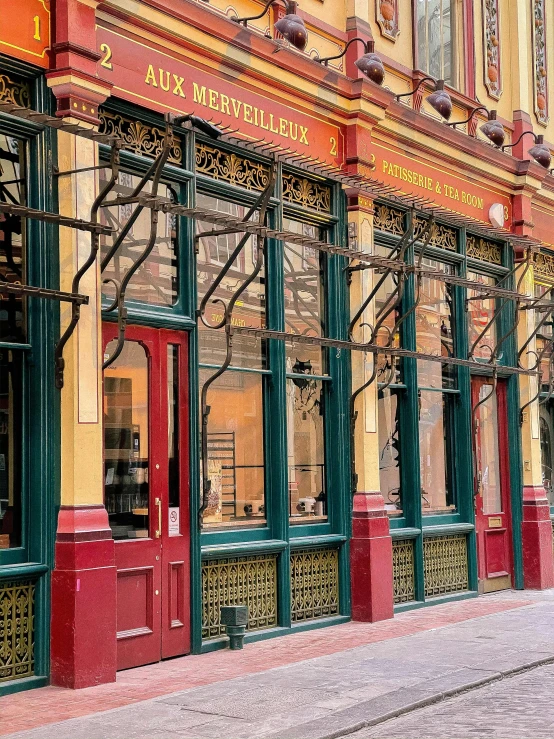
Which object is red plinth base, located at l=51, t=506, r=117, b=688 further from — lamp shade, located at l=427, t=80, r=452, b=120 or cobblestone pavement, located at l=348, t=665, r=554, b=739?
lamp shade, located at l=427, t=80, r=452, b=120

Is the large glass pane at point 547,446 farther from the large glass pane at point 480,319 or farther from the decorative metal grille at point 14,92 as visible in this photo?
the decorative metal grille at point 14,92

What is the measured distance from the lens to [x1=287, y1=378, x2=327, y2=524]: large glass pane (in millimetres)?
11258

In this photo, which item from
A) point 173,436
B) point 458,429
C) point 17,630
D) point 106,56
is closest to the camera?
point 17,630

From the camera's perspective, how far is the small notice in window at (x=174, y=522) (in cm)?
959

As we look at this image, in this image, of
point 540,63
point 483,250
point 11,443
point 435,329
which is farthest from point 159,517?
point 540,63

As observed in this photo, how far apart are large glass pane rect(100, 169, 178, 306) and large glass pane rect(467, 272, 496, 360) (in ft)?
18.5

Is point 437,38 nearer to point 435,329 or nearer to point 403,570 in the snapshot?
point 435,329

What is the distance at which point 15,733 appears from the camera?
6867 millimetres

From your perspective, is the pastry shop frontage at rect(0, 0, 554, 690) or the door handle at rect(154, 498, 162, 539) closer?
the pastry shop frontage at rect(0, 0, 554, 690)

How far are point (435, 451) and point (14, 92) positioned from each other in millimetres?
7473

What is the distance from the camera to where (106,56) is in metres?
9.12

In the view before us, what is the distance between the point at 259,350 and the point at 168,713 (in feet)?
14.3

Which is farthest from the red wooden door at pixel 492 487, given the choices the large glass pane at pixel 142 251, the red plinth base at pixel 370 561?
the large glass pane at pixel 142 251

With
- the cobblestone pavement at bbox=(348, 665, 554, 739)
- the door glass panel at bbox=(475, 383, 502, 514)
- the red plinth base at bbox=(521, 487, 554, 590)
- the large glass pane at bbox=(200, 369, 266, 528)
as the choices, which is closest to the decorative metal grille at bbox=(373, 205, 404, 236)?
the door glass panel at bbox=(475, 383, 502, 514)
